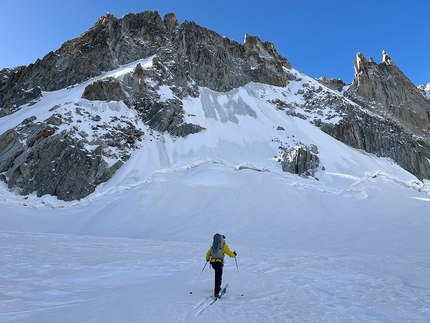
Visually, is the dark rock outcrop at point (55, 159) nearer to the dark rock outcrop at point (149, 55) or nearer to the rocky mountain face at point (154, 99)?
the rocky mountain face at point (154, 99)

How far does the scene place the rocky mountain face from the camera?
3672 cm

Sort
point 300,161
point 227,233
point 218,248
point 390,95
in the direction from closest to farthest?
point 218,248
point 227,233
point 300,161
point 390,95

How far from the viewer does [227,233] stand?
80.0 ft

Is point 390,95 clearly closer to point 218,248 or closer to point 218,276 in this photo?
point 218,248

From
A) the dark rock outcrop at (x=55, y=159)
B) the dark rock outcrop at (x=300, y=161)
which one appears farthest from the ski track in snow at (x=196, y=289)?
the dark rock outcrop at (x=300, y=161)

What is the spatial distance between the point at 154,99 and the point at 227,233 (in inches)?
1243

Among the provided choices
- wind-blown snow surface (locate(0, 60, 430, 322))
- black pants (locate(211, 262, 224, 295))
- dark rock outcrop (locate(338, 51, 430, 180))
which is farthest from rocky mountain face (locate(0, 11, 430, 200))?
black pants (locate(211, 262, 224, 295))

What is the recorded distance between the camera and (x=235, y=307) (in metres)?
6.55

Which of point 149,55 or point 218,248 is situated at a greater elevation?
point 149,55

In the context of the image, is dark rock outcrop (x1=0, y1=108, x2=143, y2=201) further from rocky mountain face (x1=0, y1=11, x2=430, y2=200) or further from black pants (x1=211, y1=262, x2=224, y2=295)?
black pants (x1=211, y1=262, x2=224, y2=295)

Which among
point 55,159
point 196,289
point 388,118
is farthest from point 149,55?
point 196,289

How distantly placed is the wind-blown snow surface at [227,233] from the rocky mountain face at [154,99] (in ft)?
7.07

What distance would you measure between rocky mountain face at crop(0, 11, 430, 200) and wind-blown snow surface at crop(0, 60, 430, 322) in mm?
2155

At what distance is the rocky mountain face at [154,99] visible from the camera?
36.7 metres
